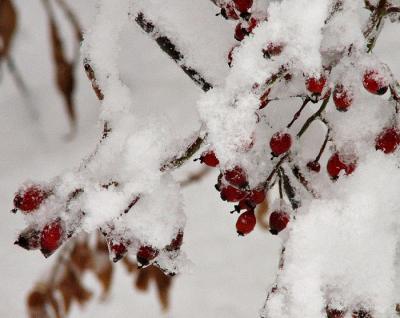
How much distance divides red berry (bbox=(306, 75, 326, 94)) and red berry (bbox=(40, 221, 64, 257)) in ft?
0.79

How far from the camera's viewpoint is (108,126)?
0.56 metres

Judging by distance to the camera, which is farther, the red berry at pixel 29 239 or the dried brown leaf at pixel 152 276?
the dried brown leaf at pixel 152 276

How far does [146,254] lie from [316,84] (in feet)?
0.68

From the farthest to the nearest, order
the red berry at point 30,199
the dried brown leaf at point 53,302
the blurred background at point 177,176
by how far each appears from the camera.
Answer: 1. the blurred background at point 177,176
2. the dried brown leaf at point 53,302
3. the red berry at point 30,199

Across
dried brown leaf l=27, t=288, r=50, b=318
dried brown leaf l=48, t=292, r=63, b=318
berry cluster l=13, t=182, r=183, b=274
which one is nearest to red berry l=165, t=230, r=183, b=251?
berry cluster l=13, t=182, r=183, b=274

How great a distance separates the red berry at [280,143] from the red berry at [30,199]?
208mm

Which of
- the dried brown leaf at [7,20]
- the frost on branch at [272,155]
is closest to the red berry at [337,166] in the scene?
the frost on branch at [272,155]

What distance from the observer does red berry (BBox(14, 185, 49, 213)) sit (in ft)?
1.72

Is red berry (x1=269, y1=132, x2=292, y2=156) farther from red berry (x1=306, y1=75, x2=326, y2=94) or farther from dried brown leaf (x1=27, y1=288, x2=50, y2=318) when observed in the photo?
dried brown leaf (x1=27, y1=288, x2=50, y2=318)

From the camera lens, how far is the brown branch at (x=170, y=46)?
0.57 meters

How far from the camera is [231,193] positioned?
54cm

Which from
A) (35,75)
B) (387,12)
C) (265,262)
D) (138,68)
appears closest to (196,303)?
(265,262)

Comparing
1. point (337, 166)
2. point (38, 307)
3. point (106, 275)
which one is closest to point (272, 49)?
point (337, 166)

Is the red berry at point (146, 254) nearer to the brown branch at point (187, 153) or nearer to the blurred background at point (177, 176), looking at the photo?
the brown branch at point (187, 153)
